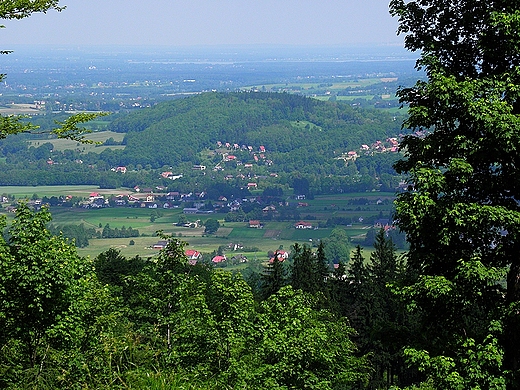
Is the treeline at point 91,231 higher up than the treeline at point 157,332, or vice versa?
the treeline at point 157,332

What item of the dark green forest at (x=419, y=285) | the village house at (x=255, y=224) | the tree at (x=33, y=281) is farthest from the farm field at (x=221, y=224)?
the tree at (x=33, y=281)

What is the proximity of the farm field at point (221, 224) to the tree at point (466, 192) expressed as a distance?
75.4 metres

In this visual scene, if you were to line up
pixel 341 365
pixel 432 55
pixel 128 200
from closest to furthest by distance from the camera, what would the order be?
pixel 432 55 < pixel 341 365 < pixel 128 200

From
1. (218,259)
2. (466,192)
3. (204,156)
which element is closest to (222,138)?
(204,156)

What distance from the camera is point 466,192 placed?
402 inches

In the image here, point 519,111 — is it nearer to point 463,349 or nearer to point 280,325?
point 463,349

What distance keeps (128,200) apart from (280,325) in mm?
122930

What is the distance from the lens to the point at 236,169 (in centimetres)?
17788

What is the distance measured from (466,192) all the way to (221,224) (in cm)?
11224

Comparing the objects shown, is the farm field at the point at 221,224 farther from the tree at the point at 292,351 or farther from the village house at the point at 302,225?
the tree at the point at 292,351

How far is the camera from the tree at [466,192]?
9.41m

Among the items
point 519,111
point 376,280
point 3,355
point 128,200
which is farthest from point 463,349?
point 128,200

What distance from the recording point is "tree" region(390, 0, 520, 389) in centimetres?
941

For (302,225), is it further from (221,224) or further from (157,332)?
(157,332)
